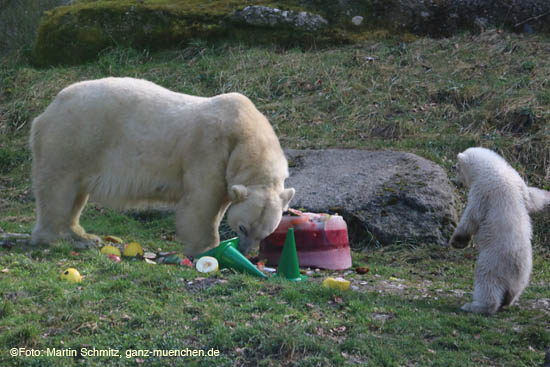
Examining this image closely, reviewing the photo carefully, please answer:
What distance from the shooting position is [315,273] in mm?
6773

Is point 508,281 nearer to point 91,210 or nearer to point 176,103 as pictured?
point 176,103

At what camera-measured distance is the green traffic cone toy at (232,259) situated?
602cm

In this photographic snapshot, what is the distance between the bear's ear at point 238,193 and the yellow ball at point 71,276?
1.85 m

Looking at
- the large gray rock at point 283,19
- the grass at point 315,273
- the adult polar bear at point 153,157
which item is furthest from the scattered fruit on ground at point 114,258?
the large gray rock at point 283,19

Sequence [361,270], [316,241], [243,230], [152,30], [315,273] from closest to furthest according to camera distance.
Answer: [243,230] → [315,273] → [361,270] → [316,241] → [152,30]

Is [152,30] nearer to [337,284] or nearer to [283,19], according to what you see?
[283,19]

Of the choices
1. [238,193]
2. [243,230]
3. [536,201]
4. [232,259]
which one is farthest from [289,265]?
[536,201]

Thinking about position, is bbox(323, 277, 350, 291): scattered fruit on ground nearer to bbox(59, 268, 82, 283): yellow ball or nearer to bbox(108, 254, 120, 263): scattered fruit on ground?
bbox(108, 254, 120, 263): scattered fruit on ground

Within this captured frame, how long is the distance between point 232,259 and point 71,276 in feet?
5.36

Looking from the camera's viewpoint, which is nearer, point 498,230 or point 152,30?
point 498,230

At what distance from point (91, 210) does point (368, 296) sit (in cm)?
620

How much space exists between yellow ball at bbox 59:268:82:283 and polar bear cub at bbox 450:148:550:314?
359 centimetres

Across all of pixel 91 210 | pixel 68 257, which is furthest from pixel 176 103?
pixel 91 210

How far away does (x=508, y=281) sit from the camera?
534 centimetres
